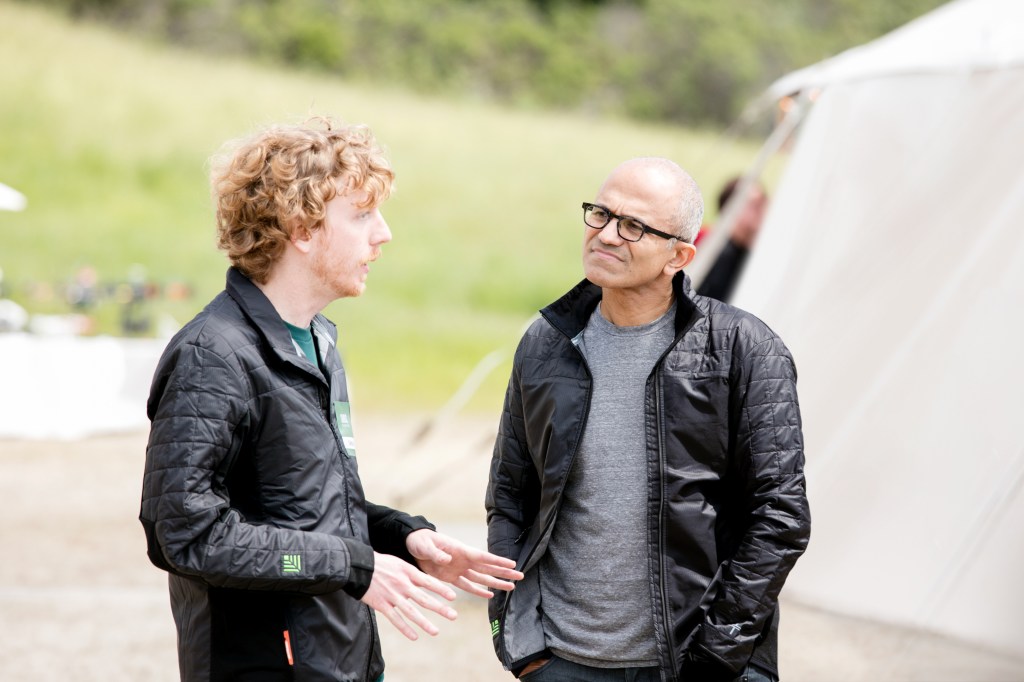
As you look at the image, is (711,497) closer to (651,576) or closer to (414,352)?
(651,576)

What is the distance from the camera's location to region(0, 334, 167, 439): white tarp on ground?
10586 mm

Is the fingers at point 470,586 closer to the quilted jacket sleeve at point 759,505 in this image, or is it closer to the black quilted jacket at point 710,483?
the black quilted jacket at point 710,483

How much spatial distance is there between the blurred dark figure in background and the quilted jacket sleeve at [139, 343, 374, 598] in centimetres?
447

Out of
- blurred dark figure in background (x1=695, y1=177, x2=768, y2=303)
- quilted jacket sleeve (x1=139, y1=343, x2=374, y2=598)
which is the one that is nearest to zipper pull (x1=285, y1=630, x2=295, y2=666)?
quilted jacket sleeve (x1=139, y1=343, x2=374, y2=598)

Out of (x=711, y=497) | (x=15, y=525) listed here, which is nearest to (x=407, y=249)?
(x=15, y=525)

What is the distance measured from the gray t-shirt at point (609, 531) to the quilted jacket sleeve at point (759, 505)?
0.15 m

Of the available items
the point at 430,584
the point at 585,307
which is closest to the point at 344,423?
the point at 430,584

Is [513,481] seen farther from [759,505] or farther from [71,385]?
[71,385]

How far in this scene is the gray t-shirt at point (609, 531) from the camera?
2.40 meters

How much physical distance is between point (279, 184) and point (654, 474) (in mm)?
923

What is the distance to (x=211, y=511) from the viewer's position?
→ 1.90 m

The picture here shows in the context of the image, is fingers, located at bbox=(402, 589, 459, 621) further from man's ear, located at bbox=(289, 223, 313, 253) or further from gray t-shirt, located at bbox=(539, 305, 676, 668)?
man's ear, located at bbox=(289, 223, 313, 253)

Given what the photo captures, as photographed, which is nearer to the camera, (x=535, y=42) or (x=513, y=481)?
(x=513, y=481)

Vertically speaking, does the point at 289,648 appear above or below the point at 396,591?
below
